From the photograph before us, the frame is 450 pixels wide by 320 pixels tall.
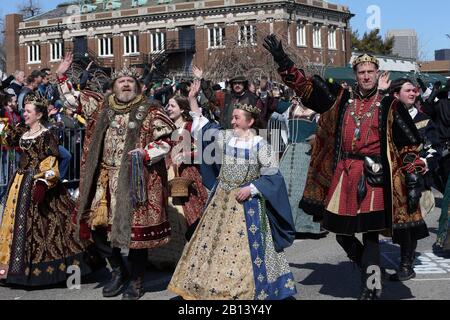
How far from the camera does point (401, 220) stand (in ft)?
20.9

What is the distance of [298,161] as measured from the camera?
33.4ft

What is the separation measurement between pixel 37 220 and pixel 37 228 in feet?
0.25

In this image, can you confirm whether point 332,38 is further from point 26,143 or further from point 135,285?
point 135,285

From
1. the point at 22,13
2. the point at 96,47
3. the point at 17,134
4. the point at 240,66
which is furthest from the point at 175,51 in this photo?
the point at 17,134

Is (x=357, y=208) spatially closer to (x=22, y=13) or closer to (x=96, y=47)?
(x=96, y=47)

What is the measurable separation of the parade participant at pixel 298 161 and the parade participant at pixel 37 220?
3.23m

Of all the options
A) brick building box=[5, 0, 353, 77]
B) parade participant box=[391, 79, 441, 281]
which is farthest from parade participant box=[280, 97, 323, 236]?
brick building box=[5, 0, 353, 77]

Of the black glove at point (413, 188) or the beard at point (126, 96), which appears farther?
the beard at point (126, 96)

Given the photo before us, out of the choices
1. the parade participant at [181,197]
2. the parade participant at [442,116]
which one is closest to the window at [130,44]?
the parade participant at [442,116]

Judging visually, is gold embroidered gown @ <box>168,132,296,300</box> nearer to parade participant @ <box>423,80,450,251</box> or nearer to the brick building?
parade participant @ <box>423,80,450,251</box>

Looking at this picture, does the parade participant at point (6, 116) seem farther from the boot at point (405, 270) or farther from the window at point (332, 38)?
the window at point (332, 38)

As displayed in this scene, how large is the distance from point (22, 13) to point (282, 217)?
264 feet

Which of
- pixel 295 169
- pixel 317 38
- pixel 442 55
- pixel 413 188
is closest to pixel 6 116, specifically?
pixel 295 169

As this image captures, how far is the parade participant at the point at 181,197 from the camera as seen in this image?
786cm
